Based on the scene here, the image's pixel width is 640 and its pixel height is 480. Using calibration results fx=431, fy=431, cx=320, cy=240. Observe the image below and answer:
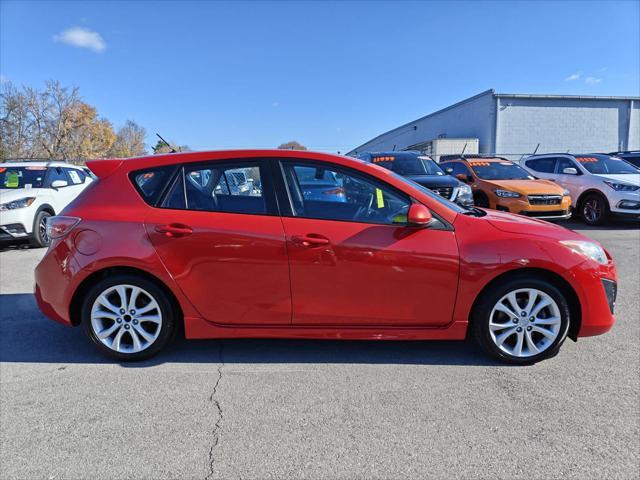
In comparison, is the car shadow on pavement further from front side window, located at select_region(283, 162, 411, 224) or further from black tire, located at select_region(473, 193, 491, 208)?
black tire, located at select_region(473, 193, 491, 208)

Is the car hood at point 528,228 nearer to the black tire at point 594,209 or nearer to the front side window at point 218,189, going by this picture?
the front side window at point 218,189

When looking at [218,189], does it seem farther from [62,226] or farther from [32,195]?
[32,195]

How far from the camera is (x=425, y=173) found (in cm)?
947

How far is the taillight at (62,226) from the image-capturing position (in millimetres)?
3398

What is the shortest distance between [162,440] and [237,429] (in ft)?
1.40

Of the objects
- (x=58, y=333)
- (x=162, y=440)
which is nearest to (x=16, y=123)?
(x=58, y=333)

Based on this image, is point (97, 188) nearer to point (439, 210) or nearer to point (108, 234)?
point (108, 234)

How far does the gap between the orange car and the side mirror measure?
7082 millimetres

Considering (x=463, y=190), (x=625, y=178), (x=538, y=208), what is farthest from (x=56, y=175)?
(x=625, y=178)

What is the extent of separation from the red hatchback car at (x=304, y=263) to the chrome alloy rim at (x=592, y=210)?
860cm

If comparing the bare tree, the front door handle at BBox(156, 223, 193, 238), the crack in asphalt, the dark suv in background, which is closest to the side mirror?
the front door handle at BBox(156, 223, 193, 238)

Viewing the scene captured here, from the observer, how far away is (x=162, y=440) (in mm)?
2486

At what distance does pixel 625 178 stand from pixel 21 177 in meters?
13.7

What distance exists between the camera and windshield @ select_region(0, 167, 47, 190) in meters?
8.77
